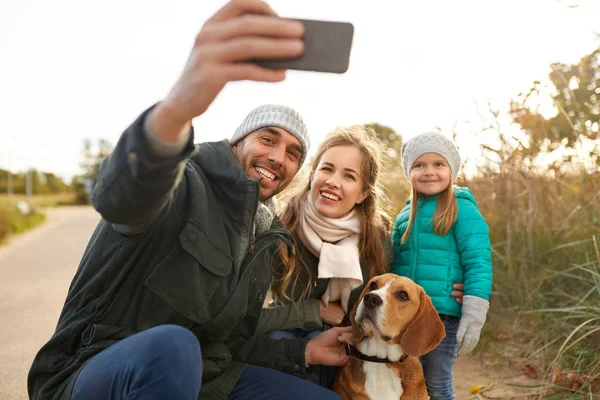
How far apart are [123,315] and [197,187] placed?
60cm

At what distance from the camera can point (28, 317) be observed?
572 centimetres

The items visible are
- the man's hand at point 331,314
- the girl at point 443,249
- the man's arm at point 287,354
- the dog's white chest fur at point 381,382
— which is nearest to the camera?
the man's arm at point 287,354

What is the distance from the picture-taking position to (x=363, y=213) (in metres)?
3.76

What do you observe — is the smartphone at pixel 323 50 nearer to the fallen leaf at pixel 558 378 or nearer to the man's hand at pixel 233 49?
the man's hand at pixel 233 49

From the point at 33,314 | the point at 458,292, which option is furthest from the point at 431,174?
the point at 33,314

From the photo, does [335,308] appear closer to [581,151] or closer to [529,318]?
[529,318]

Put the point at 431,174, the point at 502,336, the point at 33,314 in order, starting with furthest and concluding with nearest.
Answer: the point at 33,314 → the point at 502,336 → the point at 431,174

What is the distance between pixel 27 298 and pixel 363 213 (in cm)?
494

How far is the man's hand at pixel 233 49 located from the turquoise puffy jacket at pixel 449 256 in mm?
2490

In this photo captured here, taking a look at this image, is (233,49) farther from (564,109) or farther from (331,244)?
(564,109)

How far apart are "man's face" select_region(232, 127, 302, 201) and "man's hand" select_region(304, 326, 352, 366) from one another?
0.92m

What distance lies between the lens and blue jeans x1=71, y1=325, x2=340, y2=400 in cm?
178

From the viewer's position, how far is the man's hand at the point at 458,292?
346 centimetres

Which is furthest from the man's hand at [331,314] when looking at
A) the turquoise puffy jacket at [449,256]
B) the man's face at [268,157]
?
the man's face at [268,157]
